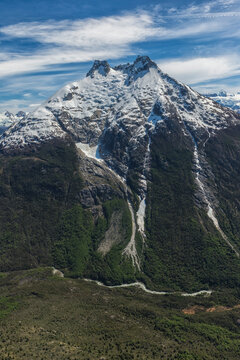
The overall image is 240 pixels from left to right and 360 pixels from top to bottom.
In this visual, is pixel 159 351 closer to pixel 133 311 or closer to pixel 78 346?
pixel 78 346

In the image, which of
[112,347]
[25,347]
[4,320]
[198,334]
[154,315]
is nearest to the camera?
[25,347]

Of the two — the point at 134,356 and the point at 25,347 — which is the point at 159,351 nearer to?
the point at 134,356

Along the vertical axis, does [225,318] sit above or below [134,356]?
below

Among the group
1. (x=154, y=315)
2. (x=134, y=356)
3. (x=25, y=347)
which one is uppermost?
(x=25, y=347)

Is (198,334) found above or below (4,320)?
below

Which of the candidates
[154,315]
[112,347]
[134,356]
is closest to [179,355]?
[134,356]

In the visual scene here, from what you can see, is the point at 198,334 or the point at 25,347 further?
the point at 198,334

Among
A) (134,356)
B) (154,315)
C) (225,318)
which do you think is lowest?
(225,318)

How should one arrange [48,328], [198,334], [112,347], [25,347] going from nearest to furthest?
[25,347] < [112,347] < [48,328] < [198,334]

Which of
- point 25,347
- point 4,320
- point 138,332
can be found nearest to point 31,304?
point 4,320
